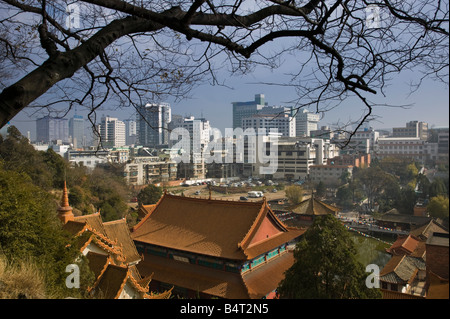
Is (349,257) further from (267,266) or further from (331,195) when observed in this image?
(331,195)

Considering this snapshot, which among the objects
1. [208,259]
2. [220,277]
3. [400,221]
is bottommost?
[400,221]

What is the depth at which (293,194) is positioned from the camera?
18922 millimetres

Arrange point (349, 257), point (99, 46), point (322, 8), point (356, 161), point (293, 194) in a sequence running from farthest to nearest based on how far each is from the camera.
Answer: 1. point (356, 161)
2. point (293, 194)
3. point (349, 257)
4. point (322, 8)
5. point (99, 46)

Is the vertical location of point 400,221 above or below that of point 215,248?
below

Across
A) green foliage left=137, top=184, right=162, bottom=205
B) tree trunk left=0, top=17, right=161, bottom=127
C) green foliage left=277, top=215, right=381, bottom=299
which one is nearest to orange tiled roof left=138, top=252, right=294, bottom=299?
green foliage left=277, top=215, right=381, bottom=299

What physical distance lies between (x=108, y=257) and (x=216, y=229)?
316 centimetres

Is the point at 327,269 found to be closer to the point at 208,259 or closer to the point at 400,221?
the point at 208,259

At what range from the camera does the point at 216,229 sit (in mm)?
7520

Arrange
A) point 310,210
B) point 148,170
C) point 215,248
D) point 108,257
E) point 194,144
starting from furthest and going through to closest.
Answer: point 194,144 < point 148,170 < point 310,210 < point 215,248 < point 108,257

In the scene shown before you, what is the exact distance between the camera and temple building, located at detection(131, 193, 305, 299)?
21.7ft

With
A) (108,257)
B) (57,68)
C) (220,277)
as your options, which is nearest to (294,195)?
(220,277)

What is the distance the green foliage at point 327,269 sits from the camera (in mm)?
4109
